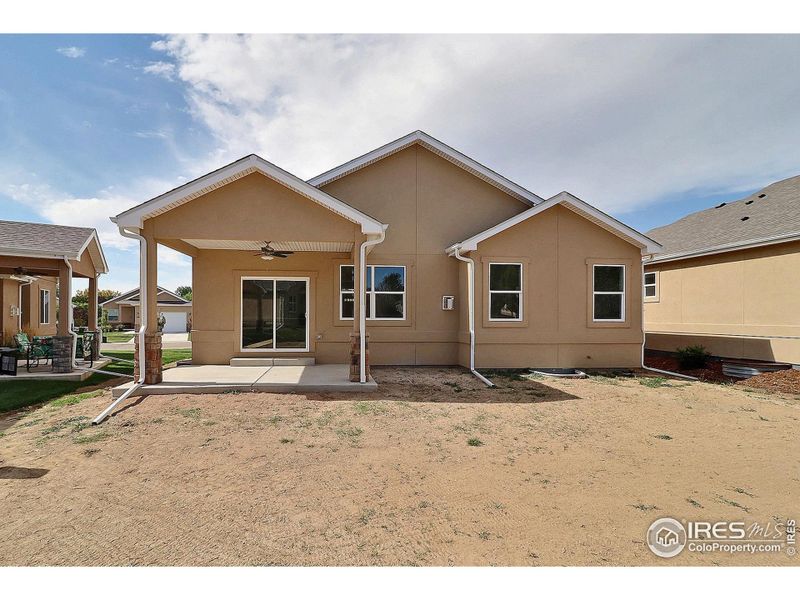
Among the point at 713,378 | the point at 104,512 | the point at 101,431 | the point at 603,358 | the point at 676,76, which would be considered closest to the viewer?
the point at 104,512

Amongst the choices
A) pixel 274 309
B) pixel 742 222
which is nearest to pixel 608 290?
pixel 742 222

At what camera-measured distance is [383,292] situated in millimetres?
11711

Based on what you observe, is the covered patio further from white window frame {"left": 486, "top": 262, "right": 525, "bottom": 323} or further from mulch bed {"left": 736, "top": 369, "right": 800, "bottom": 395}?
mulch bed {"left": 736, "top": 369, "right": 800, "bottom": 395}

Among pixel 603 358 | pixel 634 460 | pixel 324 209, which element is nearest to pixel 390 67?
pixel 324 209

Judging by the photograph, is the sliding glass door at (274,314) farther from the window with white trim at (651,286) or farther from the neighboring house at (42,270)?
the window with white trim at (651,286)

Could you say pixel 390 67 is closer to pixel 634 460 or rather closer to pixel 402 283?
pixel 402 283

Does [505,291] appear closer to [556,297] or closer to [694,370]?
[556,297]

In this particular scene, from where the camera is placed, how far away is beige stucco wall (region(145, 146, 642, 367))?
1111cm

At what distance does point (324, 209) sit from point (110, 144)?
24.0 ft

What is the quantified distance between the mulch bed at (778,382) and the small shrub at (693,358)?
1.52 m

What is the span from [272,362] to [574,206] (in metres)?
9.61

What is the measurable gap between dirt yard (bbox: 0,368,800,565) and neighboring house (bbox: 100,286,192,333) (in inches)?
1236

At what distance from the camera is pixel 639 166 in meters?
13.1

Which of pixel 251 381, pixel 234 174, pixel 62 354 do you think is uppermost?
pixel 234 174
